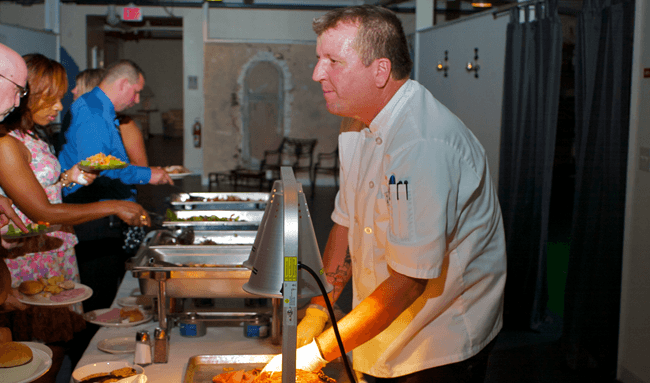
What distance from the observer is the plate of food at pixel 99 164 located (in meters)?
2.66

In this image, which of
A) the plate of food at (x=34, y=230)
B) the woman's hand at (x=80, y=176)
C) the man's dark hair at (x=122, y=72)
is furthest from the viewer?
the man's dark hair at (x=122, y=72)

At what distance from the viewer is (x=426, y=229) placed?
A: 1164 mm

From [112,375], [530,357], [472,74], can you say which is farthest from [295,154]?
[112,375]

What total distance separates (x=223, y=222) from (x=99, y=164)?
2.04 ft

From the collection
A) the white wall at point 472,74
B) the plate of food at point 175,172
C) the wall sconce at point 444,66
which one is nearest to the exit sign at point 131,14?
the white wall at point 472,74

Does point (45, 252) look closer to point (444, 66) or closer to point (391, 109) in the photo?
point (391, 109)

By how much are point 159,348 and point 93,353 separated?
23 cm

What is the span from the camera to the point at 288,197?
84cm

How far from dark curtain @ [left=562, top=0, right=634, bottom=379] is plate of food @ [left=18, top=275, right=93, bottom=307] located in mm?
2368

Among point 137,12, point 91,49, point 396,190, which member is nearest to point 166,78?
point 91,49

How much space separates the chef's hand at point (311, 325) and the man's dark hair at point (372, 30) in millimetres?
602

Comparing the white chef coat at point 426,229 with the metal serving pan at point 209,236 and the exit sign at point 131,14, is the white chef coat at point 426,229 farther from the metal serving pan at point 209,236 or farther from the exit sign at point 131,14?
the exit sign at point 131,14

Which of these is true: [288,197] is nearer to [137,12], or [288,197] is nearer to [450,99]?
[450,99]

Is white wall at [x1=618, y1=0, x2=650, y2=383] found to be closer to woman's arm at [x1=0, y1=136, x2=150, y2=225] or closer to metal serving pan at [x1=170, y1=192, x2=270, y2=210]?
metal serving pan at [x1=170, y1=192, x2=270, y2=210]
